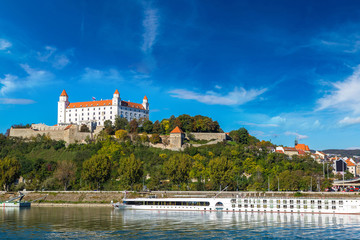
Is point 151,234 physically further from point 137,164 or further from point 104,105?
point 104,105

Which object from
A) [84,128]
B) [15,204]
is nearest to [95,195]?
[15,204]

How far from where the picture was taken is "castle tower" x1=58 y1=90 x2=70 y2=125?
370ft

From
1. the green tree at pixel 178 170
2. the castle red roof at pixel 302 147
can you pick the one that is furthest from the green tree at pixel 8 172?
the castle red roof at pixel 302 147

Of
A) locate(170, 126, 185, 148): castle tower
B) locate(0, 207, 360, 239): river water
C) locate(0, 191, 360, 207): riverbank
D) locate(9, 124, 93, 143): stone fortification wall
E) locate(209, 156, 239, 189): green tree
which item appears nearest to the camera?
locate(0, 207, 360, 239): river water

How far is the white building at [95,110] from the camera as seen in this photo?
356 feet

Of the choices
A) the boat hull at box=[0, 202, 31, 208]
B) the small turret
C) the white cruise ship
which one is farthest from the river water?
the small turret

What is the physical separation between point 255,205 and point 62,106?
8202 cm

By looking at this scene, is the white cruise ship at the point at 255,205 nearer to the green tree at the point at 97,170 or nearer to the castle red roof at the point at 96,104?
the green tree at the point at 97,170

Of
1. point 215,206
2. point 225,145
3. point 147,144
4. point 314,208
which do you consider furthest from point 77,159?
point 314,208

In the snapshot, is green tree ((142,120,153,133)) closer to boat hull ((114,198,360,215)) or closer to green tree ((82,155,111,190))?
green tree ((82,155,111,190))

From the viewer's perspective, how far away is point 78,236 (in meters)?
29.7

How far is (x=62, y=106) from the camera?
114 metres

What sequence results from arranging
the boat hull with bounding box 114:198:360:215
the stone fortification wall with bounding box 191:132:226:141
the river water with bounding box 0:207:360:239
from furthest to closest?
1. the stone fortification wall with bounding box 191:132:226:141
2. the boat hull with bounding box 114:198:360:215
3. the river water with bounding box 0:207:360:239

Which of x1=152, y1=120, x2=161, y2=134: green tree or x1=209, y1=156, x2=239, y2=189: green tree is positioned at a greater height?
x1=152, y1=120, x2=161, y2=134: green tree
